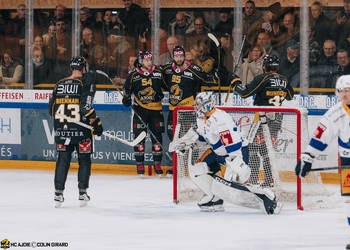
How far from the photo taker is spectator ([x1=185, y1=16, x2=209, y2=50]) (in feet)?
35.3

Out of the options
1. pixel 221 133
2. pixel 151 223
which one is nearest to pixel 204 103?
pixel 221 133

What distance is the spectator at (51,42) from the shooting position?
1157 centimetres

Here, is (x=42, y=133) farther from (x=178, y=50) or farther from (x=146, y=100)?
(x=178, y=50)

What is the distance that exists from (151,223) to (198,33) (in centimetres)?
407

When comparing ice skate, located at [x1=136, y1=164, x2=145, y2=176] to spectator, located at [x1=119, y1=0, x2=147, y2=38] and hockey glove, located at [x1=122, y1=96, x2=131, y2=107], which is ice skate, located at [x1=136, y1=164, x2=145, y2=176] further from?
spectator, located at [x1=119, y1=0, x2=147, y2=38]

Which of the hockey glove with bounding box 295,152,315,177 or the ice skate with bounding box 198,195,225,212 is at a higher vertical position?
the hockey glove with bounding box 295,152,315,177

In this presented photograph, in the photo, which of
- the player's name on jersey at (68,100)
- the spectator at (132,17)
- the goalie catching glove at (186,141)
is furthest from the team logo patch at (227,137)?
the spectator at (132,17)

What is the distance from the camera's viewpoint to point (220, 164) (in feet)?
25.8

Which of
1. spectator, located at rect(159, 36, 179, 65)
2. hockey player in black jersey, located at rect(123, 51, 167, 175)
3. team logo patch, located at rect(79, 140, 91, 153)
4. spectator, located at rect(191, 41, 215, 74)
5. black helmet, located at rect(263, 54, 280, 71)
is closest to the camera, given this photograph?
team logo patch, located at rect(79, 140, 91, 153)

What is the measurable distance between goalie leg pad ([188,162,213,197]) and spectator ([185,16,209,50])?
10.7 feet

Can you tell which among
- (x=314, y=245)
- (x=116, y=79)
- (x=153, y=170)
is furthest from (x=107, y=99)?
(x=314, y=245)

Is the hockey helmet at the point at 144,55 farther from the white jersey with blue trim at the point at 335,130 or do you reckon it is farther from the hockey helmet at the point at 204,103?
the white jersey with blue trim at the point at 335,130

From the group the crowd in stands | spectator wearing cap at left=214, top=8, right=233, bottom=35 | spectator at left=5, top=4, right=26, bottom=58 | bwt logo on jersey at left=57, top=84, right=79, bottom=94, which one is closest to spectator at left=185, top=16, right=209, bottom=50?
the crowd in stands

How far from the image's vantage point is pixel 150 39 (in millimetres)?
11156
